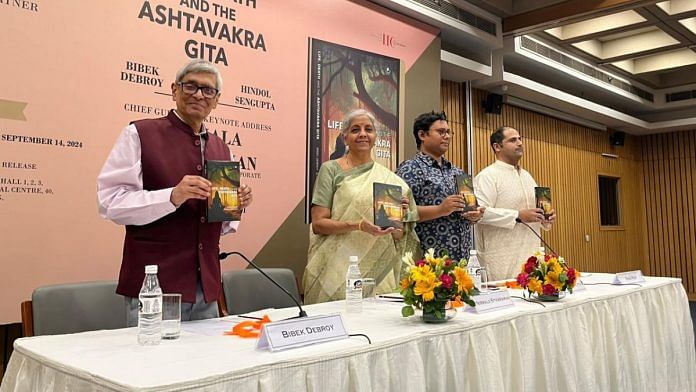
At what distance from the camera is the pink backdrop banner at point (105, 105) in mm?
2473

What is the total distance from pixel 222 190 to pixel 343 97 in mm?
2310

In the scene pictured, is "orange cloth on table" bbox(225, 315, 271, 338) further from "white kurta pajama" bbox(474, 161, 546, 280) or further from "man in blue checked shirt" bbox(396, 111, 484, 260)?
"white kurta pajama" bbox(474, 161, 546, 280)

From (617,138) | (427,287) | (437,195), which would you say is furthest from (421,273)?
(617,138)

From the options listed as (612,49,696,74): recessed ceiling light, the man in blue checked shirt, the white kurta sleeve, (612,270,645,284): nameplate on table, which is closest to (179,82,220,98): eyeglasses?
the man in blue checked shirt

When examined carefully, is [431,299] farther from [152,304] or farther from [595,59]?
[595,59]

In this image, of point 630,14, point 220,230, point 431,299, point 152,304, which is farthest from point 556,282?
point 630,14

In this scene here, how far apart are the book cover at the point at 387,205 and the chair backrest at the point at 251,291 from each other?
2.41 feet

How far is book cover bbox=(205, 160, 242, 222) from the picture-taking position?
1.66 metres

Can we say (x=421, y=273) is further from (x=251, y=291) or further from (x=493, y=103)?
(x=493, y=103)

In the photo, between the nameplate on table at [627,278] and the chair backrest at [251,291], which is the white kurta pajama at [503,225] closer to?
the nameplate on table at [627,278]

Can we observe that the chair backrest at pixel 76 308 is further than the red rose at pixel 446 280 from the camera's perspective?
Yes

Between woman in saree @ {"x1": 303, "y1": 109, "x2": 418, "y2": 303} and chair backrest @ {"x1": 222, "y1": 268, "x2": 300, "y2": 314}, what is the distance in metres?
0.20

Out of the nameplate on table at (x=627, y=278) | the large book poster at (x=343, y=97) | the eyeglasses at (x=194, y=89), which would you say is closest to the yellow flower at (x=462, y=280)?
the eyeglasses at (x=194, y=89)

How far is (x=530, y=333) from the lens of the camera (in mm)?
1912
